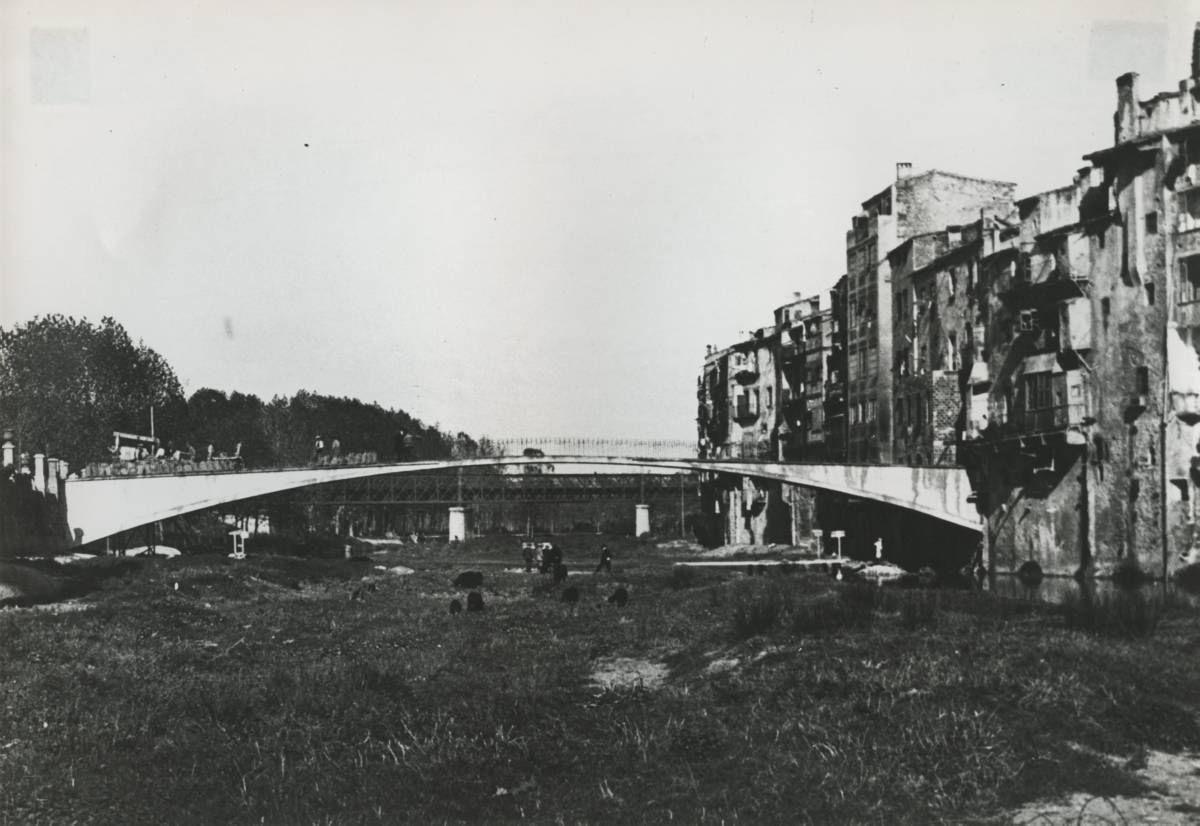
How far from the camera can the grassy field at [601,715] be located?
41.9ft

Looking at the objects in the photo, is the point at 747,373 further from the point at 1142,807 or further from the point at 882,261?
the point at 1142,807

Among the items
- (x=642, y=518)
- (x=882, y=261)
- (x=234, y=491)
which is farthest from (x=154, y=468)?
(x=642, y=518)

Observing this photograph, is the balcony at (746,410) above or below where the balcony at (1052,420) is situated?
above

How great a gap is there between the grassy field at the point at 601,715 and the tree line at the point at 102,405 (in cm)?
3136

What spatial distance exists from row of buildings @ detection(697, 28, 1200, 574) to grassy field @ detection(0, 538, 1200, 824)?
61.4 ft

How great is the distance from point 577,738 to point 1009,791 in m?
5.55

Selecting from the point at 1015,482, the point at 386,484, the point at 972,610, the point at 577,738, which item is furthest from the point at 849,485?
the point at 386,484

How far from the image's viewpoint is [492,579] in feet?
154

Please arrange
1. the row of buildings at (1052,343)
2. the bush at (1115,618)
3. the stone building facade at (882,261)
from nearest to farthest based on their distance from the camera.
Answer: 1. the bush at (1115,618)
2. the row of buildings at (1052,343)
3. the stone building facade at (882,261)

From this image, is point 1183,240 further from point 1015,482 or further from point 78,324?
point 78,324

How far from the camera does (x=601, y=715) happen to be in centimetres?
1689

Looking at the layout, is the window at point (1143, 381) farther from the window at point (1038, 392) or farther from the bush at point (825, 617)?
the bush at point (825, 617)

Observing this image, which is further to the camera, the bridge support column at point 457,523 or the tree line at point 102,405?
the bridge support column at point 457,523

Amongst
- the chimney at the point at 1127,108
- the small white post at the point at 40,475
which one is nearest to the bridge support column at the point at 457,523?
the small white post at the point at 40,475
